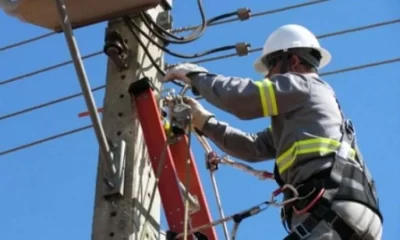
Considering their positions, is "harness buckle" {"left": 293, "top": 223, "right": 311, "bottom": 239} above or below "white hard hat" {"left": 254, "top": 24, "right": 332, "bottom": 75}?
below

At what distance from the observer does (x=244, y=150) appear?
521 centimetres

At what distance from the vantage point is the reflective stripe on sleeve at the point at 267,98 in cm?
443

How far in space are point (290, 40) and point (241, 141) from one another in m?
0.63

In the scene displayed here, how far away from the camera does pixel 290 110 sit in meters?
4.47

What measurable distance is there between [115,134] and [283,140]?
2.64 ft

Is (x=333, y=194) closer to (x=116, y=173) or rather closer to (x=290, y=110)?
(x=290, y=110)

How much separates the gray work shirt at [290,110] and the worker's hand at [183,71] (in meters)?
0.05

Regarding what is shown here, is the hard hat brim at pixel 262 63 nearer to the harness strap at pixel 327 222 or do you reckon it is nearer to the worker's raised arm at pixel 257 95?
the worker's raised arm at pixel 257 95

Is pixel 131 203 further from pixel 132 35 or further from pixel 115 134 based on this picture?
pixel 132 35

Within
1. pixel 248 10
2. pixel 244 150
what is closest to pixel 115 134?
pixel 244 150

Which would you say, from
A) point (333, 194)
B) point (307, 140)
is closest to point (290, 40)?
point (307, 140)

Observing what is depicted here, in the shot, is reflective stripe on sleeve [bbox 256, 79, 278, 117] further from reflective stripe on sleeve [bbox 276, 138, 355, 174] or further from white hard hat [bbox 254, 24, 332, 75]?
white hard hat [bbox 254, 24, 332, 75]

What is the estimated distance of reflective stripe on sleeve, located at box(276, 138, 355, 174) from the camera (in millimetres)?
4336

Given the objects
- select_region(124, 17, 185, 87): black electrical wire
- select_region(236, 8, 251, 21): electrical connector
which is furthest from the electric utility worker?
select_region(236, 8, 251, 21): electrical connector
